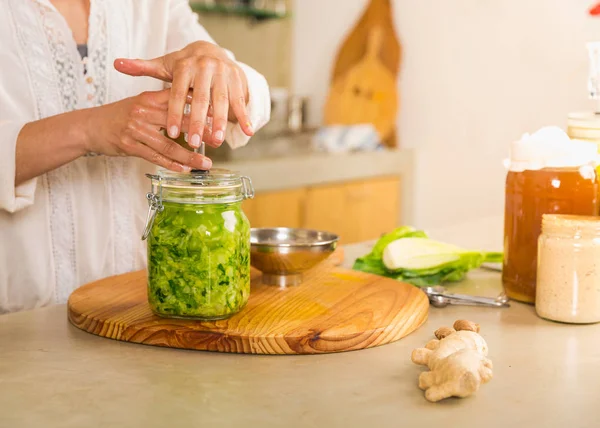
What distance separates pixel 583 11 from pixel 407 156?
0.90 m

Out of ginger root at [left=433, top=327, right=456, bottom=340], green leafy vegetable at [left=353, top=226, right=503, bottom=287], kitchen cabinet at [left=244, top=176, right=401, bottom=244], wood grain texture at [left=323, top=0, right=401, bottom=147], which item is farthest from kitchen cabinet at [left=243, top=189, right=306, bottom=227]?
ginger root at [left=433, top=327, right=456, bottom=340]

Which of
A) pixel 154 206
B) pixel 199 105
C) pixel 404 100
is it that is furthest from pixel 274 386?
pixel 404 100

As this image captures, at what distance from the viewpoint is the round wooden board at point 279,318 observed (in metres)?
0.94

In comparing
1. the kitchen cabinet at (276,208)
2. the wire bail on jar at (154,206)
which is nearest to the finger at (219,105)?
the wire bail on jar at (154,206)

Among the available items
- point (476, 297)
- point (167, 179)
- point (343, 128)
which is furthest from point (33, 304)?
point (343, 128)

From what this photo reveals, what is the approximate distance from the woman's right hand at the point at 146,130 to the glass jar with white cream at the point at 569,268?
1.56 feet

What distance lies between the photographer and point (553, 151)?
44.0 inches

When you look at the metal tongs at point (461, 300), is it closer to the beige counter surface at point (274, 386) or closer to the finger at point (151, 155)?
the beige counter surface at point (274, 386)

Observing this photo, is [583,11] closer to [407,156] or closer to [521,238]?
[407,156]

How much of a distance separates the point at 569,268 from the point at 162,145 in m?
0.58

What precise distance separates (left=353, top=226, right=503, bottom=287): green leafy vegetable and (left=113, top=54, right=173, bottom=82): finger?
47cm

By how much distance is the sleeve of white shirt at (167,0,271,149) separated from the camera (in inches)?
51.1

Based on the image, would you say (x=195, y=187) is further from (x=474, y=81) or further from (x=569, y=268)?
(x=474, y=81)

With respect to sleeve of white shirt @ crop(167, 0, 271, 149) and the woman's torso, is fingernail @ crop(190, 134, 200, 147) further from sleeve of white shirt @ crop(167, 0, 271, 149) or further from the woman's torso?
the woman's torso
